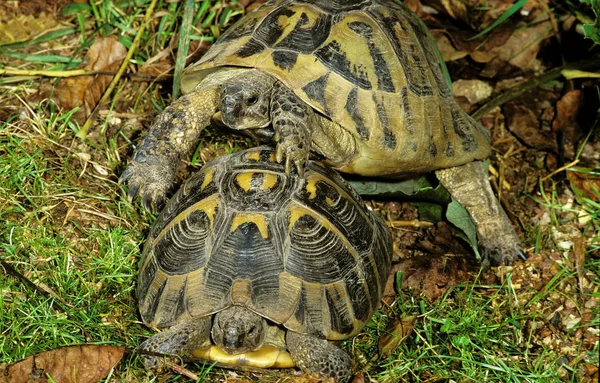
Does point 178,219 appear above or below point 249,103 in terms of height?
below

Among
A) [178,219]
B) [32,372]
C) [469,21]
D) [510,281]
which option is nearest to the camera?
[32,372]

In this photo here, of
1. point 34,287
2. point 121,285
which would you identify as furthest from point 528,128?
point 34,287

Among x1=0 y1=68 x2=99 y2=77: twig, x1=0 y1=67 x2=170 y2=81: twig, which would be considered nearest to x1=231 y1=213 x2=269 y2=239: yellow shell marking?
x1=0 y1=67 x2=170 y2=81: twig

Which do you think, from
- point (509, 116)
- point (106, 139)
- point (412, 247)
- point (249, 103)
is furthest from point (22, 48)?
point (509, 116)

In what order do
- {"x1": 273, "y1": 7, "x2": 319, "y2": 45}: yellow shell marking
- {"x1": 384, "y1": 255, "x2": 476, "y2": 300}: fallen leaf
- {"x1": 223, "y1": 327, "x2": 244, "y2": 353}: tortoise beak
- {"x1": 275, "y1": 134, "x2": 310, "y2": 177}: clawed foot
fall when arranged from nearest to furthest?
1. {"x1": 223, "y1": 327, "x2": 244, "y2": 353}: tortoise beak
2. {"x1": 275, "y1": 134, "x2": 310, "y2": 177}: clawed foot
3. {"x1": 273, "y1": 7, "x2": 319, "y2": 45}: yellow shell marking
4. {"x1": 384, "y1": 255, "x2": 476, "y2": 300}: fallen leaf

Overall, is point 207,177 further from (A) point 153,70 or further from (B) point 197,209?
(A) point 153,70

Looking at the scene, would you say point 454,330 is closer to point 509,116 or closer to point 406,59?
point 406,59

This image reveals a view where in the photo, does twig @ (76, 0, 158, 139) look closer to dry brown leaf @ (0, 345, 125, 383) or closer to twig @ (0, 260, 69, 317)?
twig @ (0, 260, 69, 317)

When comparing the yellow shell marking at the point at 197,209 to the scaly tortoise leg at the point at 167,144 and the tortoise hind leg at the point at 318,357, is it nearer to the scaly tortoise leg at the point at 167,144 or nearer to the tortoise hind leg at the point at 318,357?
the scaly tortoise leg at the point at 167,144
